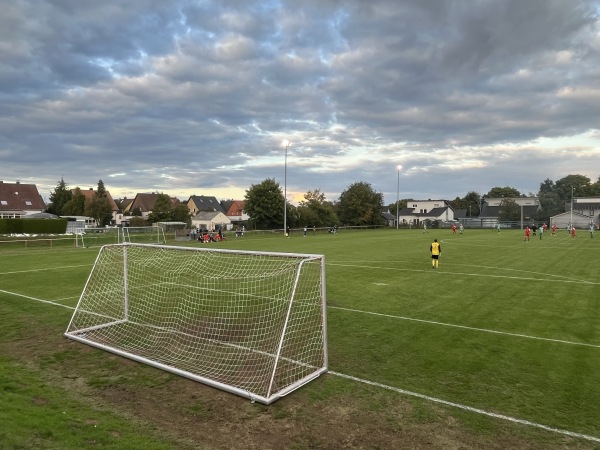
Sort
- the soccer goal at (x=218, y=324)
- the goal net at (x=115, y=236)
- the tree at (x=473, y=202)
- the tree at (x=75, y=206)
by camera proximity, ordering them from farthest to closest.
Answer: the tree at (x=473, y=202) → the tree at (x=75, y=206) → the goal net at (x=115, y=236) → the soccer goal at (x=218, y=324)

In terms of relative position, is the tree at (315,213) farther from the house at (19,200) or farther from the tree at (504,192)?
the tree at (504,192)

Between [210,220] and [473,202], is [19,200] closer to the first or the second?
[210,220]

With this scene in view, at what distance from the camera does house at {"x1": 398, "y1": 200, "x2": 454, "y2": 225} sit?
108 meters

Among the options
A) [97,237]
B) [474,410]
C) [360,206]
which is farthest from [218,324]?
[360,206]

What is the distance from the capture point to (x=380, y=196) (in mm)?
77562

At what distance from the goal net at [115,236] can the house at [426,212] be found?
251 feet

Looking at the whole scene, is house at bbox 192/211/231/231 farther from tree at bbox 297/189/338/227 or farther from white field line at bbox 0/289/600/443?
white field line at bbox 0/289/600/443

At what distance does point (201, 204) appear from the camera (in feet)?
363

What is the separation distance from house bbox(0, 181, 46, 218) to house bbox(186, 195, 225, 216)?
42.9 m

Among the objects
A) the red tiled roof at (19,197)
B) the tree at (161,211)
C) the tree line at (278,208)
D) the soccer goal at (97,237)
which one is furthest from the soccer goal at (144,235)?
the red tiled roof at (19,197)

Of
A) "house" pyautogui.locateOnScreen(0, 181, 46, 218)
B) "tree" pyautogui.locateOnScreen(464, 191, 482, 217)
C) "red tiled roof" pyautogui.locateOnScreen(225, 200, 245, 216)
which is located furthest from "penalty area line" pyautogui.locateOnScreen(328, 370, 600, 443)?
"tree" pyautogui.locateOnScreen(464, 191, 482, 217)

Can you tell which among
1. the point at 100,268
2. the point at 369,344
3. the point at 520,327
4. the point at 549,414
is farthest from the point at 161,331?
the point at 100,268

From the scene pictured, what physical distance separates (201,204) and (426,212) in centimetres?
5914

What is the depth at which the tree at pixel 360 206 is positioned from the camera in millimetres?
75500
